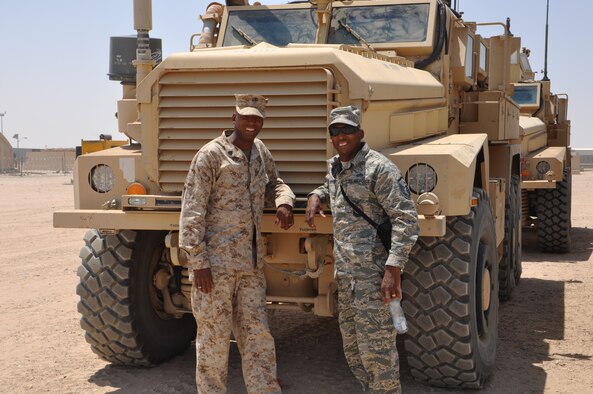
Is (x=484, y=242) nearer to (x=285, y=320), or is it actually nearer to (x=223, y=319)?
(x=223, y=319)

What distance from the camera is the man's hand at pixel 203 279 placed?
13.5ft

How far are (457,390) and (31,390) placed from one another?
260 cm

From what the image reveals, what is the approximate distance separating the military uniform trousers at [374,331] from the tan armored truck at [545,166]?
4858 mm

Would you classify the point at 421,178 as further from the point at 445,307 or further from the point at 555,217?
the point at 555,217

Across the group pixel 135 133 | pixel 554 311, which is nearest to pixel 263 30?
pixel 135 133

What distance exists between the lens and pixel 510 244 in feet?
24.1

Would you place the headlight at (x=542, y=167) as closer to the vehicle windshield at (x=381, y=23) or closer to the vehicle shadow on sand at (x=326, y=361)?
the vehicle shadow on sand at (x=326, y=361)

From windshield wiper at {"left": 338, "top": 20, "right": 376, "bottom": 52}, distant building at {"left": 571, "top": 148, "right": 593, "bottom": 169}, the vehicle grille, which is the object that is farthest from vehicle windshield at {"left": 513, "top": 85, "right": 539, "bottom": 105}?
distant building at {"left": 571, "top": 148, "right": 593, "bottom": 169}

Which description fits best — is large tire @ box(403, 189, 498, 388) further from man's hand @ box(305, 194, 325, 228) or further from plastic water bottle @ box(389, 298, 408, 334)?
man's hand @ box(305, 194, 325, 228)

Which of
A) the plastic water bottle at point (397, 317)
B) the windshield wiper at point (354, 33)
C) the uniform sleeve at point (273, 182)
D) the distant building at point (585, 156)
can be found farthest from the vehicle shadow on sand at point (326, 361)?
the distant building at point (585, 156)

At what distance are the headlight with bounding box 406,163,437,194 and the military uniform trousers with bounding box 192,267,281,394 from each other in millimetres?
954

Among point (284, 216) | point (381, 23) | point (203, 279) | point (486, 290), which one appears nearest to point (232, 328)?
point (203, 279)

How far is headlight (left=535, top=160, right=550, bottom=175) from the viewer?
978cm

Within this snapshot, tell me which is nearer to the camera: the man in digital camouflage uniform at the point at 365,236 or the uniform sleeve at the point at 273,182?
the man in digital camouflage uniform at the point at 365,236
